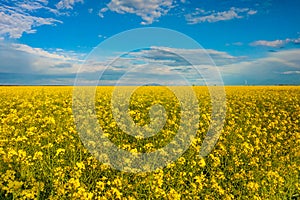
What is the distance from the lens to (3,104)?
1391 cm

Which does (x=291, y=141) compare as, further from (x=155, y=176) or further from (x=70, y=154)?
(x=70, y=154)

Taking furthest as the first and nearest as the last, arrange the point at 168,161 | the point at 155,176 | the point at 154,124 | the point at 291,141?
the point at 154,124 → the point at 291,141 → the point at 168,161 → the point at 155,176

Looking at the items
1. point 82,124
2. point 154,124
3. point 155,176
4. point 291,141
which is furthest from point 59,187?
point 291,141

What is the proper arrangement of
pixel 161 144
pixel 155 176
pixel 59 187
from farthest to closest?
pixel 161 144 < pixel 155 176 < pixel 59 187

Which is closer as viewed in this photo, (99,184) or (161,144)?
(99,184)

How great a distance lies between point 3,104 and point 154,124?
8469mm

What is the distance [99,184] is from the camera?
13.6 feet

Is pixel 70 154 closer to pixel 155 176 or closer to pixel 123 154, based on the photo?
pixel 123 154

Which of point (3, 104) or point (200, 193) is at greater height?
point (3, 104)

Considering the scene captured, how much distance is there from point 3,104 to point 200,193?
11591 mm

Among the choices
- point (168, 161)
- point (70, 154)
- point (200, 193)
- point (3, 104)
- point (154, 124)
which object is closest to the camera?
point (200, 193)

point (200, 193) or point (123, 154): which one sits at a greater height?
point (123, 154)

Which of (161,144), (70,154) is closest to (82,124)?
(70,154)

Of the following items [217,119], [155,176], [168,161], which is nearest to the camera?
[155,176]
